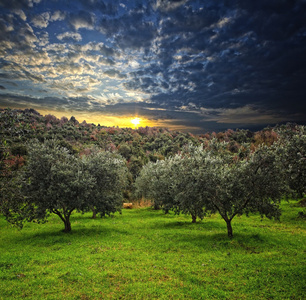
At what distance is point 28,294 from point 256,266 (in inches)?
573

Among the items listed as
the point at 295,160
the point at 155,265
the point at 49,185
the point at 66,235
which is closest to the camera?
the point at 155,265

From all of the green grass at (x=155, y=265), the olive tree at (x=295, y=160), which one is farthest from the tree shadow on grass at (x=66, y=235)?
the olive tree at (x=295, y=160)

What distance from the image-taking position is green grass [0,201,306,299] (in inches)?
466

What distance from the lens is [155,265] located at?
15.2 m

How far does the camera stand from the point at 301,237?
2064cm

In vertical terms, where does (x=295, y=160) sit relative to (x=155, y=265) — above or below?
above

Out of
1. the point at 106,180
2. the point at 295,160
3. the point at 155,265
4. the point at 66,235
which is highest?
Result: the point at 295,160

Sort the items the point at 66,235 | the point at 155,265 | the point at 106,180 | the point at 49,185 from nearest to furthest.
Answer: the point at 155,265 → the point at 49,185 → the point at 66,235 → the point at 106,180

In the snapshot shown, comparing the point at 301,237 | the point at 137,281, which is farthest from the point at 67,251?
the point at 301,237

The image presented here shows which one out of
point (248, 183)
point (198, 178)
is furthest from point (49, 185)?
point (248, 183)

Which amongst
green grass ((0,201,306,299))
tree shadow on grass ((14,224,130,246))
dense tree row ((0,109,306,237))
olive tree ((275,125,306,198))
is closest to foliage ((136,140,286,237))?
dense tree row ((0,109,306,237))

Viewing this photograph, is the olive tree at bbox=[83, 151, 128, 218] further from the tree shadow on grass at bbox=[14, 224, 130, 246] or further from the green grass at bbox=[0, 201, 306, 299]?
the green grass at bbox=[0, 201, 306, 299]

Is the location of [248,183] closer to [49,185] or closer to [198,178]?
[198,178]

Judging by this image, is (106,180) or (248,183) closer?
(248,183)
